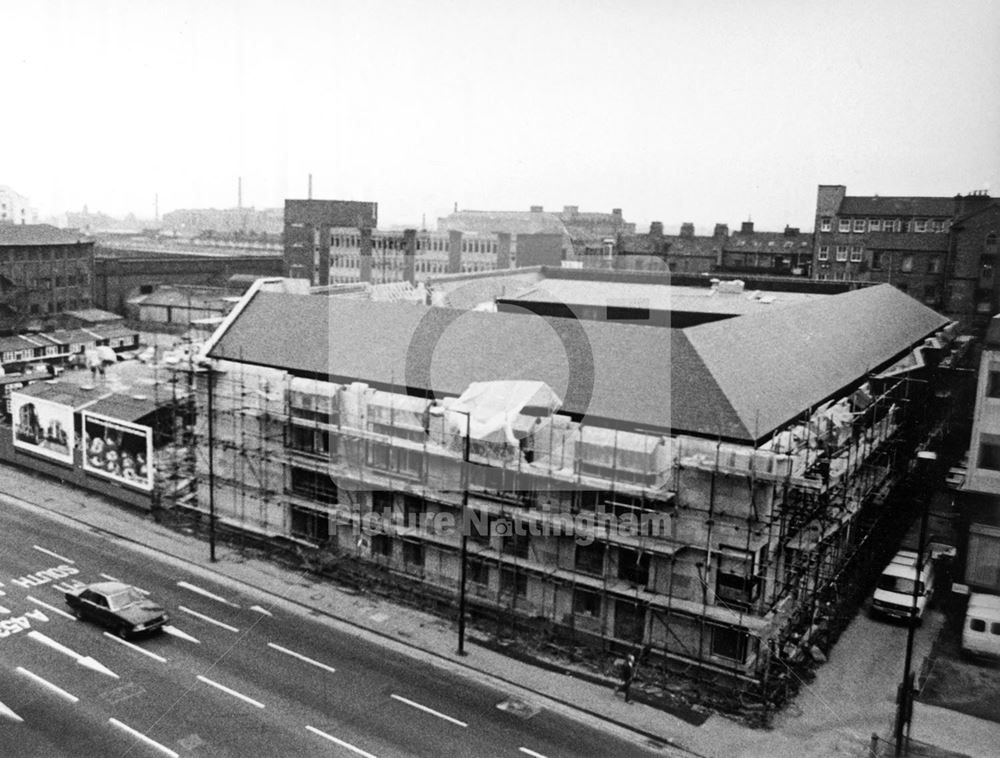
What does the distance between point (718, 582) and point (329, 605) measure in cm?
1402

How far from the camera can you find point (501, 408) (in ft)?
101

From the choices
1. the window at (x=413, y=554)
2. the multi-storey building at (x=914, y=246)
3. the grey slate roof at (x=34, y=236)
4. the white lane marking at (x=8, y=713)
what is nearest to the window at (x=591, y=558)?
the window at (x=413, y=554)

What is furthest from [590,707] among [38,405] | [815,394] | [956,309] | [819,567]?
[956,309]

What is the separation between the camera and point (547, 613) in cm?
3102

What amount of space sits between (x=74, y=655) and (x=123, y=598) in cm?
268

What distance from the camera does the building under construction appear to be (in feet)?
91.6

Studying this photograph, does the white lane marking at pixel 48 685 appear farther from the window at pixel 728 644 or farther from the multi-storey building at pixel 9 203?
the multi-storey building at pixel 9 203

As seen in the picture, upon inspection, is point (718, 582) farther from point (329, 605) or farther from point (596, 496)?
point (329, 605)

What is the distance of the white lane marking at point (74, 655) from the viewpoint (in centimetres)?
2752

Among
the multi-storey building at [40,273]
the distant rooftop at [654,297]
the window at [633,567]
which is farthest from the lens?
the multi-storey building at [40,273]

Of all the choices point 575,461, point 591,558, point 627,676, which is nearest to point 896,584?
point 591,558

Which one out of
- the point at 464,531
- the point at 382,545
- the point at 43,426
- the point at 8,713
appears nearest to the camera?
the point at 8,713

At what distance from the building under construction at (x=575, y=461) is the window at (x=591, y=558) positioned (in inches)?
2.8

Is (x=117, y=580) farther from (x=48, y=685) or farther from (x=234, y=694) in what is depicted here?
(x=234, y=694)
